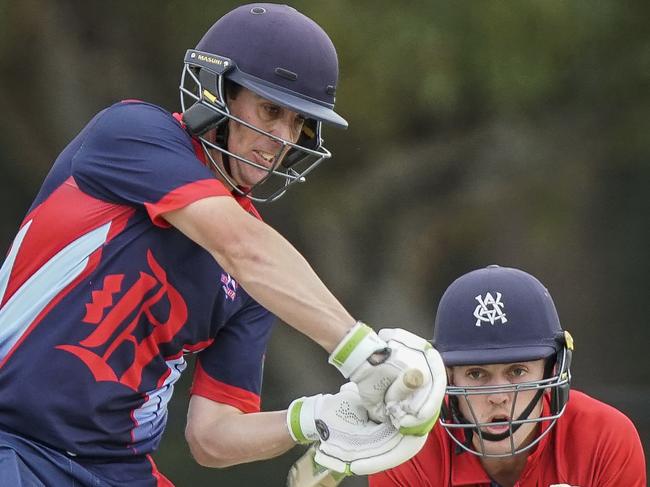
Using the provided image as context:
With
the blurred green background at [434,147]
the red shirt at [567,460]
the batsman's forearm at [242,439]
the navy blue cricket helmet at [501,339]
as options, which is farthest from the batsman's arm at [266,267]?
the blurred green background at [434,147]

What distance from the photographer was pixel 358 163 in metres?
7.41

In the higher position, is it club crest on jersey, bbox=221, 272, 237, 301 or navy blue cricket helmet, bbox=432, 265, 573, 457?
Result: club crest on jersey, bbox=221, 272, 237, 301

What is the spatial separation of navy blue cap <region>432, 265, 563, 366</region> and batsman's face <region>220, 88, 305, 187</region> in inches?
28.2

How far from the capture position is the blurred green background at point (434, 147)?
23.3 feet

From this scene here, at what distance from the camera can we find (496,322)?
12.6 ft

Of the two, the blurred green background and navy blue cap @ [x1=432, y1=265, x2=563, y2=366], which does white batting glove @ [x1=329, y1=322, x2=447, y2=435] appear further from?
the blurred green background

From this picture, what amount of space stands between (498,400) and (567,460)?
0.27 metres

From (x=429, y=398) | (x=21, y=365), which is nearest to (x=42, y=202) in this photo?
(x=21, y=365)

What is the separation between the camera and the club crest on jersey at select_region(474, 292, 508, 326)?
12.7ft

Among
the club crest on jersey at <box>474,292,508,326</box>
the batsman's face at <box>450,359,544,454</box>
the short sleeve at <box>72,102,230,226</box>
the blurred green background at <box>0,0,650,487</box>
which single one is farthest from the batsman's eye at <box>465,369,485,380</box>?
the blurred green background at <box>0,0,650,487</box>

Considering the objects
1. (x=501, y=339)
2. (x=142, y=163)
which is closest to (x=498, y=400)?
(x=501, y=339)

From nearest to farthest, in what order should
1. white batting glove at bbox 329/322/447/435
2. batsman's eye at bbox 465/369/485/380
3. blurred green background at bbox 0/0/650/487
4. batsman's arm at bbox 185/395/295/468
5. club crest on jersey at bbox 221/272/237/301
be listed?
white batting glove at bbox 329/322/447/435 < club crest on jersey at bbox 221/272/237/301 < batsman's arm at bbox 185/395/295/468 < batsman's eye at bbox 465/369/485/380 < blurred green background at bbox 0/0/650/487

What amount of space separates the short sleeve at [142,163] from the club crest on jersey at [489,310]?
957 millimetres

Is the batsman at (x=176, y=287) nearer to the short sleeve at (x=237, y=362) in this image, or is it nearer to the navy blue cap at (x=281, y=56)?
the navy blue cap at (x=281, y=56)
